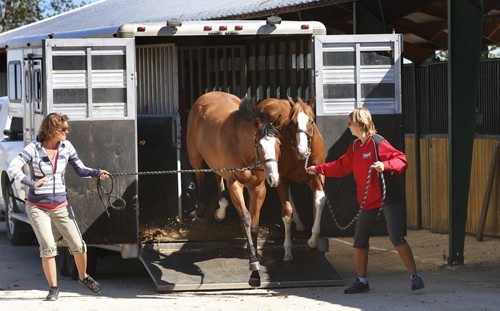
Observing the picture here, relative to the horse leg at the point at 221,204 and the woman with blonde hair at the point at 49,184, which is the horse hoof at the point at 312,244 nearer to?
the horse leg at the point at 221,204

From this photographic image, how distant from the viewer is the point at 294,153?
1209 centimetres

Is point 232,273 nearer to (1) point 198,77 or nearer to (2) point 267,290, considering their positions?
(2) point 267,290

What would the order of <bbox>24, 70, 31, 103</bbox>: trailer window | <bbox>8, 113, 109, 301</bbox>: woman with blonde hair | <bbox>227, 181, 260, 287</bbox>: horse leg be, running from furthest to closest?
<bbox>24, 70, 31, 103</bbox>: trailer window, <bbox>227, 181, 260, 287</bbox>: horse leg, <bbox>8, 113, 109, 301</bbox>: woman with blonde hair

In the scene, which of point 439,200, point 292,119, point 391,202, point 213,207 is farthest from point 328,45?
point 439,200

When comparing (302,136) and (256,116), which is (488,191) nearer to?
(302,136)

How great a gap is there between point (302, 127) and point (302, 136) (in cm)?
9

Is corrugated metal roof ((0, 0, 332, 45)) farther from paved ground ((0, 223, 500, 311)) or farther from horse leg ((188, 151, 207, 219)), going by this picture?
paved ground ((0, 223, 500, 311))

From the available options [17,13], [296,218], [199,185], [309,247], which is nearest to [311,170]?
[309,247]

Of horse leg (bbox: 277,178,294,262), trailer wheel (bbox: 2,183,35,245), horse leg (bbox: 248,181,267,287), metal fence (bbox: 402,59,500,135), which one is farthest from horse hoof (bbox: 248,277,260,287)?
trailer wheel (bbox: 2,183,35,245)

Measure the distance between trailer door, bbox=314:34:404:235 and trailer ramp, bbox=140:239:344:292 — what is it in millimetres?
452

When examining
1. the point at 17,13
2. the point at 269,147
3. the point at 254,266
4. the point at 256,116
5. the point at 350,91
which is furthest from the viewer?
the point at 17,13

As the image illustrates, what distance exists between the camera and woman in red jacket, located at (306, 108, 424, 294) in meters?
11.1

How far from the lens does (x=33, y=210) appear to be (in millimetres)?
10930

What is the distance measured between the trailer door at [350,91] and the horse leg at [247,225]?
0.90m
